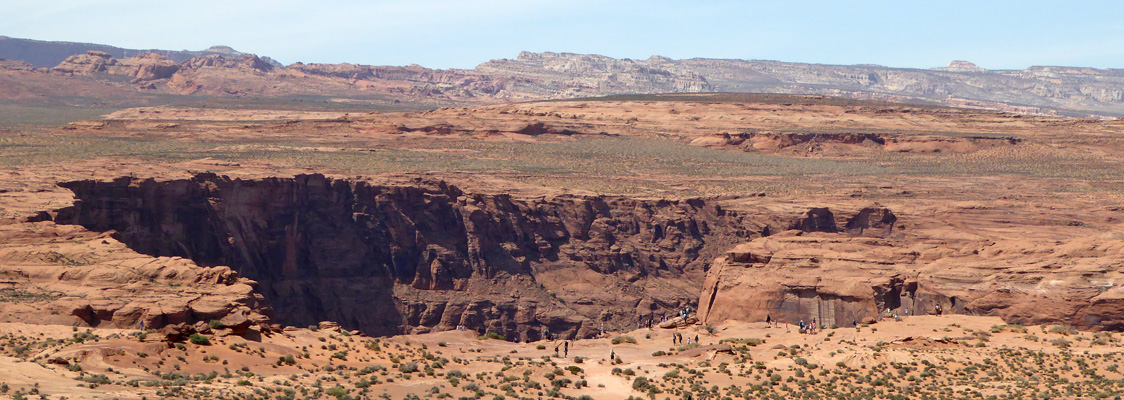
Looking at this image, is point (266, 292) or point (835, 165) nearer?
point (266, 292)

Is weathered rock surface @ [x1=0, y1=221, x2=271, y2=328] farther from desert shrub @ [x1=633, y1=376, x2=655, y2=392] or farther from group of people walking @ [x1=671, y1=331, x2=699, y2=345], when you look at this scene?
group of people walking @ [x1=671, y1=331, x2=699, y2=345]

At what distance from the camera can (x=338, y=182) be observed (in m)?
61.1

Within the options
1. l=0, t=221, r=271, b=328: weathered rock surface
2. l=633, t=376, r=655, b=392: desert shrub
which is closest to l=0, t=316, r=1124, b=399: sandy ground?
l=633, t=376, r=655, b=392: desert shrub

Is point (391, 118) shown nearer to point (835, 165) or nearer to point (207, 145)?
point (207, 145)

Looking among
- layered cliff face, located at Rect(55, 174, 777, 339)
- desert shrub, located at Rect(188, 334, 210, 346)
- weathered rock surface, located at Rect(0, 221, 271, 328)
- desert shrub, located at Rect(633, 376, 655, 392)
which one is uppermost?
weathered rock surface, located at Rect(0, 221, 271, 328)

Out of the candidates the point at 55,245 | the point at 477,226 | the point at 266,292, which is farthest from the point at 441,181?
the point at 55,245

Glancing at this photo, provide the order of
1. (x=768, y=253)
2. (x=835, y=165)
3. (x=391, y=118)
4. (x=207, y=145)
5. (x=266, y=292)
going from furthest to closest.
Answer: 1. (x=391, y=118)
2. (x=835, y=165)
3. (x=207, y=145)
4. (x=266, y=292)
5. (x=768, y=253)

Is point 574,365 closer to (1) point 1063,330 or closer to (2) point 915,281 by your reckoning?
(2) point 915,281

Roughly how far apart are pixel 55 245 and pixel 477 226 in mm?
25977

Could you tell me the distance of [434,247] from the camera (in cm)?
6022

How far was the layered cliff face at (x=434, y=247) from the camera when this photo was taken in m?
54.1

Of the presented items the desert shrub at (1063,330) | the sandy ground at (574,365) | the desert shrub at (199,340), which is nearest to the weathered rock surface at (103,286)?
the sandy ground at (574,365)

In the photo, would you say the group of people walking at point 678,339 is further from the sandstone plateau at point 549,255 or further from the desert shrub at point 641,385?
the desert shrub at point 641,385

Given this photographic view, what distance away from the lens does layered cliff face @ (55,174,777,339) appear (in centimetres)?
5409
